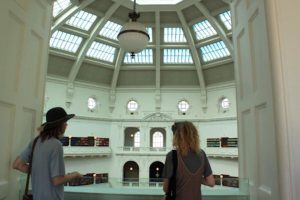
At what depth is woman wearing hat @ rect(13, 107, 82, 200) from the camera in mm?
2145

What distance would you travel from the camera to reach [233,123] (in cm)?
2039

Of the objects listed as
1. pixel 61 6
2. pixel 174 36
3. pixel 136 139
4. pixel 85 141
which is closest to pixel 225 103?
pixel 174 36

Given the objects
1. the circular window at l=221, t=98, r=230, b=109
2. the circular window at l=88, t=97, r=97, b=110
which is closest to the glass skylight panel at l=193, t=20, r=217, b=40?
the circular window at l=221, t=98, r=230, b=109

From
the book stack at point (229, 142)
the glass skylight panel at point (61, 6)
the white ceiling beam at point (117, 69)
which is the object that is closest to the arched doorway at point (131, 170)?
the white ceiling beam at point (117, 69)

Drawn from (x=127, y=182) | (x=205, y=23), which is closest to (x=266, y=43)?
(x=127, y=182)

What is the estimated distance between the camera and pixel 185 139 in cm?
226

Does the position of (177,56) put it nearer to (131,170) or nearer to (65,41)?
(65,41)

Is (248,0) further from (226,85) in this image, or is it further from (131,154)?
(131,154)

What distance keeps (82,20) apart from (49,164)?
18.9 m

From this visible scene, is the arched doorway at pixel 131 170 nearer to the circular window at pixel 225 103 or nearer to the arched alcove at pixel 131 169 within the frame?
the arched alcove at pixel 131 169

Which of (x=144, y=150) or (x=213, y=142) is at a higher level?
(x=213, y=142)

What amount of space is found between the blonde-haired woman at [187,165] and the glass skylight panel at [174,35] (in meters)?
19.7

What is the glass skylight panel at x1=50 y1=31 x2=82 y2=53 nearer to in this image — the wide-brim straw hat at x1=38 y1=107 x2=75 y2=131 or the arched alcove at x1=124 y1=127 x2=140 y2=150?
the arched alcove at x1=124 y1=127 x2=140 y2=150

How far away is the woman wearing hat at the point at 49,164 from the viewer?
7.04ft
